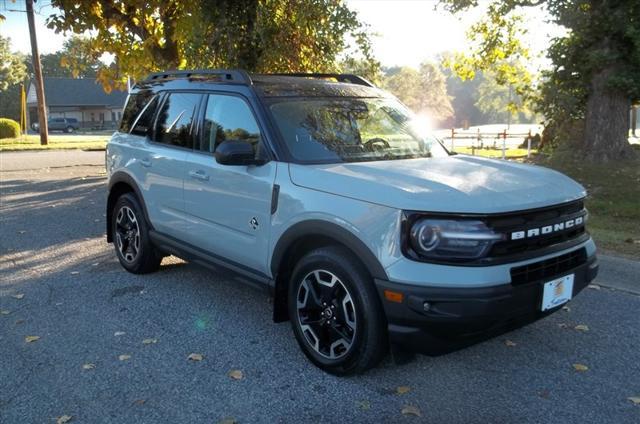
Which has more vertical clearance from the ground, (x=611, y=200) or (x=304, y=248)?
(x=304, y=248)

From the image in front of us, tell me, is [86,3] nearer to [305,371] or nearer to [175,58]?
[175,58]

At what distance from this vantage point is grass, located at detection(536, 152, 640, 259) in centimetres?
701

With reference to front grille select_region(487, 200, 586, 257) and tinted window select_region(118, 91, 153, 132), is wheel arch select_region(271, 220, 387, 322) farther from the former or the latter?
tinted window select_region(118, 91, 153, 132)

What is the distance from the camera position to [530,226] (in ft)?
10.5

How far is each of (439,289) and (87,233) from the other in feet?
20.4

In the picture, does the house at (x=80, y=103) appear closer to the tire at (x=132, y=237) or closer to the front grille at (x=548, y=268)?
the tire at (x=132, y=237)

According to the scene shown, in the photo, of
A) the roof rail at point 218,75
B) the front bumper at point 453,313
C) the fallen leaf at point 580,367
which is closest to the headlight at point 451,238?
the front bumper at point 453,313

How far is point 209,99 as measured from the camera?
4.54m

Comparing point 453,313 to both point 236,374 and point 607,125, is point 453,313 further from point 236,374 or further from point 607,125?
point 607,125

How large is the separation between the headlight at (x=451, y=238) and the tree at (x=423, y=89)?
244 feet

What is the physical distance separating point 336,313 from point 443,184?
103 cm

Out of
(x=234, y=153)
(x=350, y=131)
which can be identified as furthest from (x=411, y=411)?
(x=350, y=131)

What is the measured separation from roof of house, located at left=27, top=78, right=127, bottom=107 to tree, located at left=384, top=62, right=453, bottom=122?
118 ft

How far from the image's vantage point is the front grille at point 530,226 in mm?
3078
